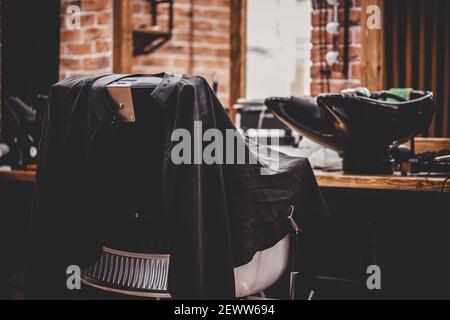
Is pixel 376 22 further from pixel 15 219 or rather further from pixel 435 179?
pixel 15 219

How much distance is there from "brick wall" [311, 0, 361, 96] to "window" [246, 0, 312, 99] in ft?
1.60

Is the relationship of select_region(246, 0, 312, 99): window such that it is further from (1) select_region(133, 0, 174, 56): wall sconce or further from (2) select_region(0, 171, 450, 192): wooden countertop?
(2) select_region(0, 171, 450, 192): wooden countertop

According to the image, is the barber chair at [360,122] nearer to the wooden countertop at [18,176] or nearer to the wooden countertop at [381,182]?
the wooden countertop at [381,182]

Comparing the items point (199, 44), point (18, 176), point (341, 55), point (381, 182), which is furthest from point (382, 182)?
point (199, 44)

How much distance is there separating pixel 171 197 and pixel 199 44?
270 centimetres

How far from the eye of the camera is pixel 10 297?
281 centimetres

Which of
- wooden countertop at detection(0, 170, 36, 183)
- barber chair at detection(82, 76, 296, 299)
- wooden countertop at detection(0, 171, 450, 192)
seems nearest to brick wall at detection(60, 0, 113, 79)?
wooden countertop at detection(0, 170, 36, 183)

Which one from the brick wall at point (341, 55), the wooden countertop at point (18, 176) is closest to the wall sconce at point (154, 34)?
the brick wall at point (341, 55)

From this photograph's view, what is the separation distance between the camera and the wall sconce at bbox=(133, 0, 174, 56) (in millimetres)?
3852

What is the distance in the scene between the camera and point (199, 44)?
13.2 ft

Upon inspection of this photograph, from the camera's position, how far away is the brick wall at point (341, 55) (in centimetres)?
287

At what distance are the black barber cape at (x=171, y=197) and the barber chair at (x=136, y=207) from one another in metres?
0.01
